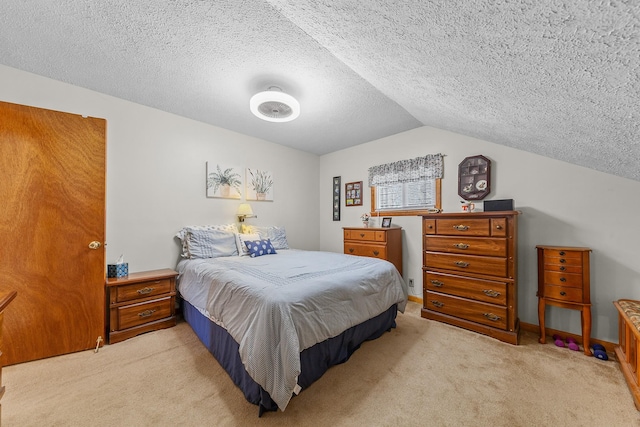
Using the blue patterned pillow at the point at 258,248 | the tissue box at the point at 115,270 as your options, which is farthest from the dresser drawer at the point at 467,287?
the tissue box at the point at 115,270

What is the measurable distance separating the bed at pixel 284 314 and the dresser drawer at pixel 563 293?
1.28m

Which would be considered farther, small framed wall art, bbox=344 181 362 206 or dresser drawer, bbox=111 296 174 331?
small framed wall art, bbox=344 181 362 206

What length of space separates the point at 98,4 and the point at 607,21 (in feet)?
7.83

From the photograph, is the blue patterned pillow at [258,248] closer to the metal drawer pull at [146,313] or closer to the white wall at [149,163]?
the white wall at [149,163]

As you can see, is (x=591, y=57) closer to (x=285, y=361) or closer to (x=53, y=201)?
(x=285, y=361)

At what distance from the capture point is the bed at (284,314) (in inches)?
54.1

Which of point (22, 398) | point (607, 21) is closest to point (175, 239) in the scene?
point (22, 398)

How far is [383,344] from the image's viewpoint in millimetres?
2234

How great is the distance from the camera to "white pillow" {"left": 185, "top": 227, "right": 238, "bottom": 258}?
2795 mm

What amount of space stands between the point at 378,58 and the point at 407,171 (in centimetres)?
224

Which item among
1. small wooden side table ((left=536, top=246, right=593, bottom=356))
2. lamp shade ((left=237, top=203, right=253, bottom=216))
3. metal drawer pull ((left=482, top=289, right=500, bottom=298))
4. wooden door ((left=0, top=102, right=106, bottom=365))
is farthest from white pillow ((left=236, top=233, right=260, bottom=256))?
small wooden side table ((left=536, top=246, right=593, bottom=356))

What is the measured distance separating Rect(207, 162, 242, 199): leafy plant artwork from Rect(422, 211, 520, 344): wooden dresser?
8.56ft

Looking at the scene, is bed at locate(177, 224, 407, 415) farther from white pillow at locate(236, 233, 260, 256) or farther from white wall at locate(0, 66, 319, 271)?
white wall at locate(0, 66, 319, 271)

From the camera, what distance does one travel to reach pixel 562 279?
214 centimetres
